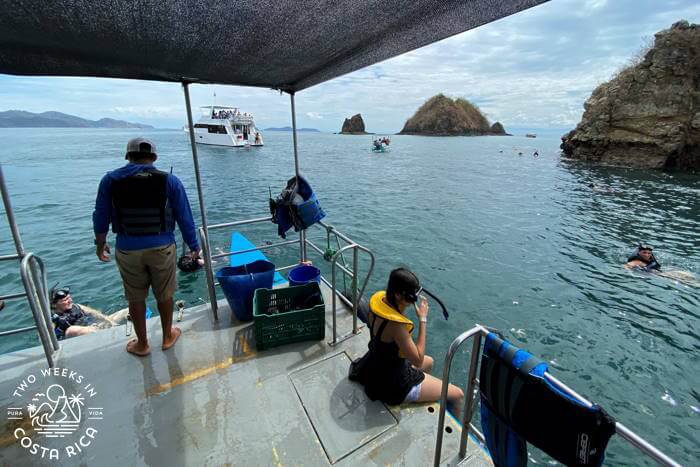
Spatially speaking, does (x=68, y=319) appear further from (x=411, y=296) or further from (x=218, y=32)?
(x=411, y=296)

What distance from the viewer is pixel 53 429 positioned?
2.68 metres

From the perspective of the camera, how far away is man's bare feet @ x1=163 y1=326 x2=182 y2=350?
359 centimetres

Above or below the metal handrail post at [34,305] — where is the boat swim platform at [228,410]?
below

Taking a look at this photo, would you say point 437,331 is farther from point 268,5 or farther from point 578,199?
point 578,199

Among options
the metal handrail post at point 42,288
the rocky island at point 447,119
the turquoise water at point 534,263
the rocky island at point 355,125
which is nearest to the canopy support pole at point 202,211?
the metal handrail post at point 42,288

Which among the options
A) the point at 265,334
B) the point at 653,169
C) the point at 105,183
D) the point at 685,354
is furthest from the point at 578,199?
the point at 105,183

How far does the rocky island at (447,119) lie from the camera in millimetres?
131875

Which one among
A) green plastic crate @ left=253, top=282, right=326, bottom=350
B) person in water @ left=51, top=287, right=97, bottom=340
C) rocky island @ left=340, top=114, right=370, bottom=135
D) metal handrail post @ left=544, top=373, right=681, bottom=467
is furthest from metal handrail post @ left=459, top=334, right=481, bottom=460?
rocky island @ left=340, top=114, right=370, bottom=135

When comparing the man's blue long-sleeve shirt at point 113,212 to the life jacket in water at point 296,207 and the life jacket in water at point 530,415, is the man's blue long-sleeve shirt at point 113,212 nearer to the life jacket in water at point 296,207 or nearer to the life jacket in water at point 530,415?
the life jacket in water at point 296,207

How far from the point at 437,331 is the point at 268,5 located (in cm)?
600

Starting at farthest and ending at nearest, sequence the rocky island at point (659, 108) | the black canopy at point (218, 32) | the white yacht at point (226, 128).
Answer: the white yacht at point (226, 128) < the rocky island at point (659, 108) < the black canopy at point (218, 32)

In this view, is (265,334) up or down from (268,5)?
down

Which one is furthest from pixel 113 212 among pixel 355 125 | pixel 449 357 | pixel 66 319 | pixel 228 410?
pixel 355 125

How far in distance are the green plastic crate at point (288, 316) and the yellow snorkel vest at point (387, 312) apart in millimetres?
1146
